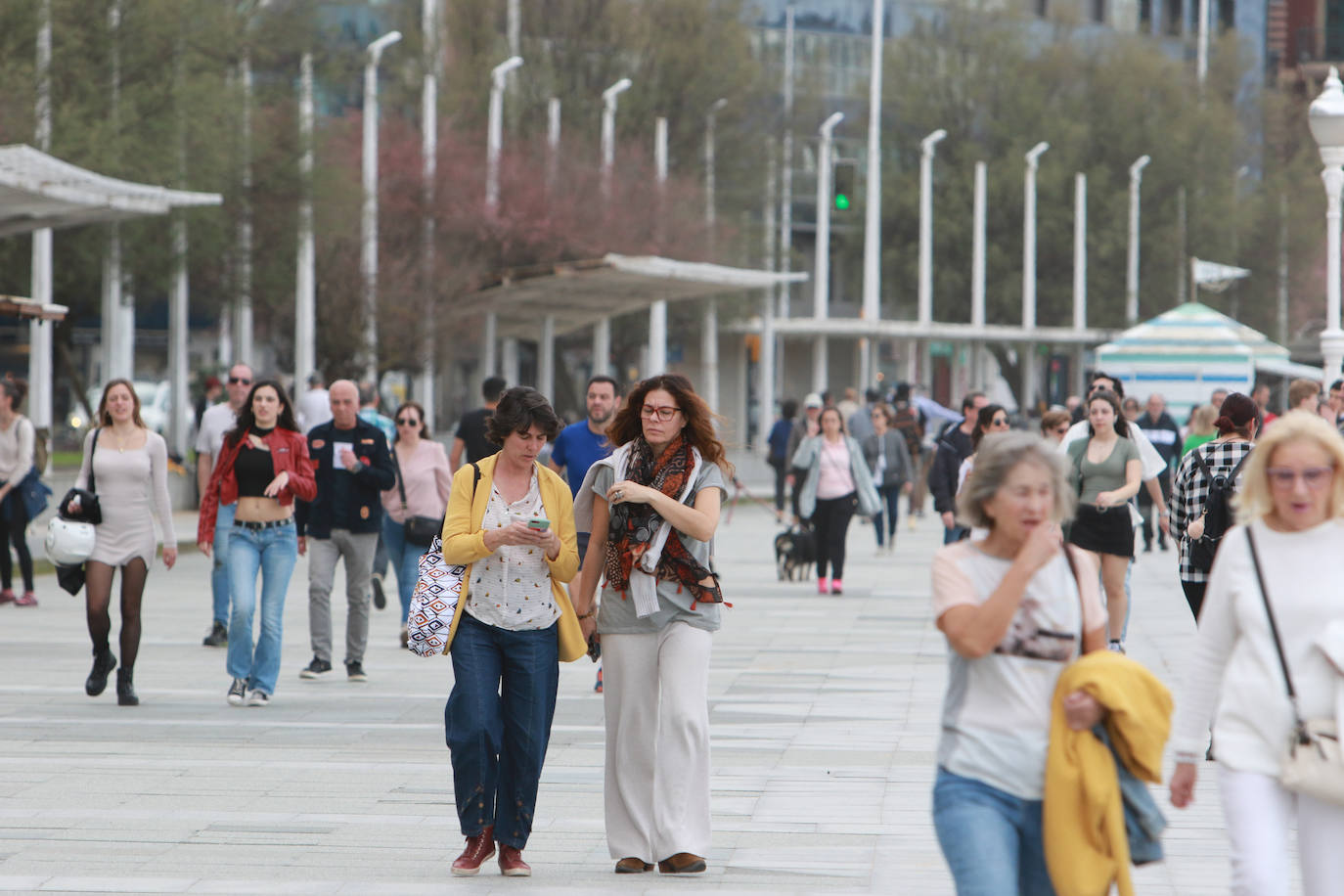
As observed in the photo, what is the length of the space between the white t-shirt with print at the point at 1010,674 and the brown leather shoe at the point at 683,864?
2.25 metres

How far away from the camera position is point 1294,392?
12.6 metres

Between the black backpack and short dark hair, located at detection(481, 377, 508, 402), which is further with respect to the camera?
short dark hair, located at detection(481, 377, 508, 402)

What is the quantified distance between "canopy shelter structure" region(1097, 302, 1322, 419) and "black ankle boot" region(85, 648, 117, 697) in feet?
89.4

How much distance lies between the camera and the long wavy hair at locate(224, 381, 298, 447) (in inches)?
450

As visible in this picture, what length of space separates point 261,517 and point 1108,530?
468 centimetres

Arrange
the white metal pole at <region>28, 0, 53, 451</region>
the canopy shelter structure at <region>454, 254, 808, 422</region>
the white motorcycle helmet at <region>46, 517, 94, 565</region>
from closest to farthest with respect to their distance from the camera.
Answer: the white motorcycle helmet at <region>46, 517, 94, 565</region> < the white metal pole at <region>28, 0, 53, 451</region> < the canopy shelter structure at <region>454, 254, 808, 422</region>

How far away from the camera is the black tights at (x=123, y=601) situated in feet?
36.4

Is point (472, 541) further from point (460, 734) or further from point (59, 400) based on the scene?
point (59, 400)

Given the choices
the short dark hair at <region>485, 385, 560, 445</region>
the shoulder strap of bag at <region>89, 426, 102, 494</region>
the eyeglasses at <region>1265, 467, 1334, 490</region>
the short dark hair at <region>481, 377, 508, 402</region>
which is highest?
the short dark hair at <region>481, 377, 508, 402</region>

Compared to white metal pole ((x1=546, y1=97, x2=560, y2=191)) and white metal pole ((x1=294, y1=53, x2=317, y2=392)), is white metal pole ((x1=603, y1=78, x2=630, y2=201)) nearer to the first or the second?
white metal pole ((x1=546, y1=97, x2=560, y2=191))

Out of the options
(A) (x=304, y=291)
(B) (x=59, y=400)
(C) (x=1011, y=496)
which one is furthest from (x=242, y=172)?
(B) (x=59, y=400)

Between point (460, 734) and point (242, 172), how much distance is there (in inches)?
1040

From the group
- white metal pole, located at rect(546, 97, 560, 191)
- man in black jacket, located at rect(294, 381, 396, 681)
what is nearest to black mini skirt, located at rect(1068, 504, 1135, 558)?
man in black jacket, located at rect(294, 381, 396, 681)

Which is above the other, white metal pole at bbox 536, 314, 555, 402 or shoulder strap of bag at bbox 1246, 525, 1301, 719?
white metal pole at bbox 536, 314, 555, 402
